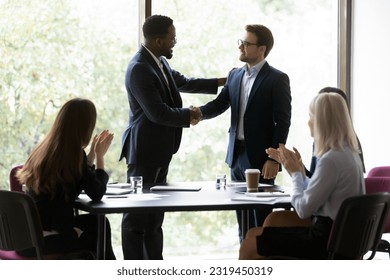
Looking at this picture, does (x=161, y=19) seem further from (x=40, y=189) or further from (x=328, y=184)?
(x=328, y=184)

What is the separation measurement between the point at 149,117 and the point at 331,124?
5.08 feet

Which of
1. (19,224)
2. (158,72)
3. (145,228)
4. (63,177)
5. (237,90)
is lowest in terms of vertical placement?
(145,228)

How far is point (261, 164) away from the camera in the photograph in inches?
170

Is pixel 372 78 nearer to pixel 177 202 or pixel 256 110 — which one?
pixel 256 110

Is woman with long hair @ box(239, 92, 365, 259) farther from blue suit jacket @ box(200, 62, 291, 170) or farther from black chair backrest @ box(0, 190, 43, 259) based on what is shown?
blue suit jacket @ box(200, 62, 291, 170)

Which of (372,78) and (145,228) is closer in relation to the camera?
(145,228)

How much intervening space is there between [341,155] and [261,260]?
2.13ft

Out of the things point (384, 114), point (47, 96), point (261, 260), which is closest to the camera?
point (261, 260)

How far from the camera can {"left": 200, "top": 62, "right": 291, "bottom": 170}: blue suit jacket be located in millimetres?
4336

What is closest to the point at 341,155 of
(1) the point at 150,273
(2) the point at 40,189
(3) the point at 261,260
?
(3) the point at 261,260

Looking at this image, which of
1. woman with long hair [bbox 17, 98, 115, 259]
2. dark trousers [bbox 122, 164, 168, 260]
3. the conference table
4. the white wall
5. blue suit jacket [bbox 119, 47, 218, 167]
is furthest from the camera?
the white wall

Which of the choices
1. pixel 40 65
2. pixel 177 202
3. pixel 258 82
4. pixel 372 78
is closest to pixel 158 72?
pixel 258 82

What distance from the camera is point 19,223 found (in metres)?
3.04

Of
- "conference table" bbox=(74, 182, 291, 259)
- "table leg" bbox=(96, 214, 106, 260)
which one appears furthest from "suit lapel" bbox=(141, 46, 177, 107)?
"table leg" bbox=(96, 214, 106, 260)
